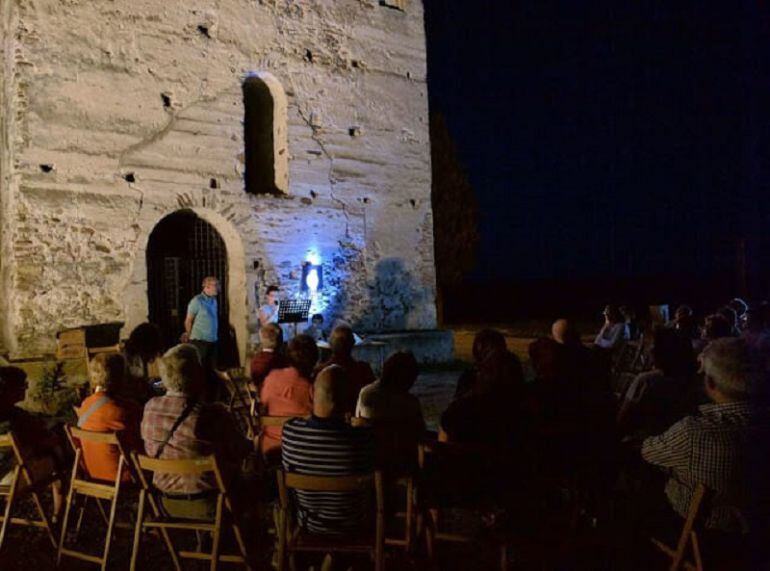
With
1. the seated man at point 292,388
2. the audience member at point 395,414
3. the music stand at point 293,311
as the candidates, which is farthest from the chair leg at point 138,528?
the music stand at point 293,311

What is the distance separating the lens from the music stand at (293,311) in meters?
10.1

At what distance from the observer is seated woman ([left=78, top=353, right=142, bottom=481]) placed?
4.06 metres

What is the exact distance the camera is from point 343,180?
37.6 feet

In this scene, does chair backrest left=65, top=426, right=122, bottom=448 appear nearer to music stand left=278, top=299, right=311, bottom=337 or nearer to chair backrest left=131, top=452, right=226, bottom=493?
chair backrest left=131, top=452, right=226, bottom=493

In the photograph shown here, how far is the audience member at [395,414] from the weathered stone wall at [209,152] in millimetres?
6284

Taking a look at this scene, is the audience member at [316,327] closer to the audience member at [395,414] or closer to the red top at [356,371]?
the red top at [356,371]

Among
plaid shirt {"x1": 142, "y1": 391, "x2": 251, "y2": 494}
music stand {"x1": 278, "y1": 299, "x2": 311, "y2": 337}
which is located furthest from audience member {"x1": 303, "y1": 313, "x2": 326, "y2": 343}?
plaid shirt {"x1": 142, "y1": 391, "x2": 251, "y2": 494}

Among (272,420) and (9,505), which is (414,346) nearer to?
(272,420)

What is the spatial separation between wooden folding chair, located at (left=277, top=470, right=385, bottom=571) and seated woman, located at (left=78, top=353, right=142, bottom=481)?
4.03ft

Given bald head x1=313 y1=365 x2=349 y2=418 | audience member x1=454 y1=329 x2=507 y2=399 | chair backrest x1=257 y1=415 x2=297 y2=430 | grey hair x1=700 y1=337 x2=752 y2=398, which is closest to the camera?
grey hair x1=700 y1=337 x2=752 y2=398

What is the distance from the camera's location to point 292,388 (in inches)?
184

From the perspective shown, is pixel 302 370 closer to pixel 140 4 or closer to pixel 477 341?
pixel 477 341

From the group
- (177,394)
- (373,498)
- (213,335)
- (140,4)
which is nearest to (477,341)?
(373,498)

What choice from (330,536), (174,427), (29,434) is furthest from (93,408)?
(330,536)
